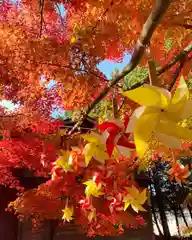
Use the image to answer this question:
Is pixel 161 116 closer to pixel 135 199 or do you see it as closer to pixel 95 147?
pixel 95 147

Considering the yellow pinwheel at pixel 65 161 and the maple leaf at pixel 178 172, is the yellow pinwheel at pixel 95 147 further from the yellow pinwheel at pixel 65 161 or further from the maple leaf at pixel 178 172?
the maple leaf at pixel 178 172

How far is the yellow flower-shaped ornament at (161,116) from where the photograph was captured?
2.55ft

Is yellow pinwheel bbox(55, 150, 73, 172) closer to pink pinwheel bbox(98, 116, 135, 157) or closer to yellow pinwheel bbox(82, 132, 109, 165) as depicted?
yellow pinwheel bbox(82, 132, 109, 165)

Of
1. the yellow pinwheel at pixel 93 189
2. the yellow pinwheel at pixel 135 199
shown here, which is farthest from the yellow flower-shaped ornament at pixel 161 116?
the yellow pinwheel at pixel 135 199

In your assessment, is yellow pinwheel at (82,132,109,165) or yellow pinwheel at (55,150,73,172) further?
yellow pinwheel at (55,150,73,172)

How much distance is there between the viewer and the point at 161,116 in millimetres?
808

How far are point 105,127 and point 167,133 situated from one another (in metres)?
0.29

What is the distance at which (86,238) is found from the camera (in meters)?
9.12

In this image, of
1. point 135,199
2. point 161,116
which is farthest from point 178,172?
point 161,116

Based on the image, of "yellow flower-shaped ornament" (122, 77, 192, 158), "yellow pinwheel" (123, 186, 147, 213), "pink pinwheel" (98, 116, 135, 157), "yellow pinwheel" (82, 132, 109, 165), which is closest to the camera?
"yellow flower-shaped ornament" (122, 77, 192, 158)

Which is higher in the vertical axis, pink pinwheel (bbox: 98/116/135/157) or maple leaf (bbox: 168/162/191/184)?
maple leaf (bbox: 168/162/191/184)

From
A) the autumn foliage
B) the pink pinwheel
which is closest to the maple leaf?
the autumn foliage

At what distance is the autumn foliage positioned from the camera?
0.81 m

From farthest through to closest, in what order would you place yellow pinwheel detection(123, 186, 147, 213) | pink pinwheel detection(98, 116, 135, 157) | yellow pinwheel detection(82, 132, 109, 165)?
1. yellow pinwheel detection(123, 186, 147, 213)
2. yellow pinwheel detection(82, 132, 109, 165)
3. pink pinwheel detection(98, 116, 135, 157)
